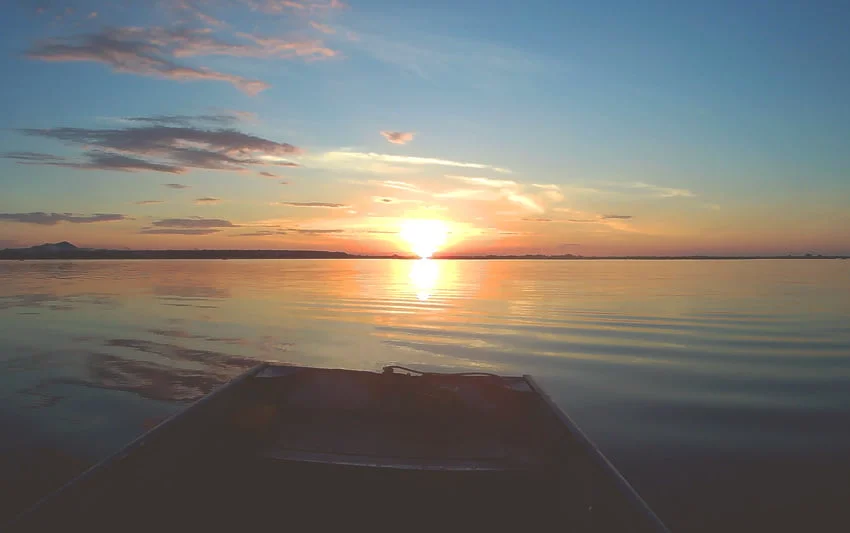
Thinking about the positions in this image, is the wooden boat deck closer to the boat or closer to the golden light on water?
the boat

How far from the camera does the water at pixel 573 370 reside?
7148 millimetres

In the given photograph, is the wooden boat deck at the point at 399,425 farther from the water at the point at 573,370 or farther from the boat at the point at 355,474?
the water at the point at 573,370

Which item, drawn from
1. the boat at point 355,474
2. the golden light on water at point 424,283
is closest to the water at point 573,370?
the boat at point 355,474

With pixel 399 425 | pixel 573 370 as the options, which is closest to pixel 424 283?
pixel 573 370

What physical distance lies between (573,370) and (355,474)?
989cm

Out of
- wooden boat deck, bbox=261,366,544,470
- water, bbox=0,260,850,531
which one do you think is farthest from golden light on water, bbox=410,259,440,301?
wooden boat deck, bbox=261,366,544,470

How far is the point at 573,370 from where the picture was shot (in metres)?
14.1

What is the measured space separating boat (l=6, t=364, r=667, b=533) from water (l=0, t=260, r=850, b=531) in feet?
6.24

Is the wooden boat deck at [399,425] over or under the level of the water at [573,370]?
over

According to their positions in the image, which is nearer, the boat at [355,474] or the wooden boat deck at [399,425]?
the boat at [355,474]

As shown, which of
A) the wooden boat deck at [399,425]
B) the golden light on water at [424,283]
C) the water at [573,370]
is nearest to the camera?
the wooden boat deck at [399,425]

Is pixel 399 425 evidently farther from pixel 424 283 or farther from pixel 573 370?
pixel 424 283

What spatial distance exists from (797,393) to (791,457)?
4.44 m

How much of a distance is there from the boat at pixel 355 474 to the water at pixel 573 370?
6.24 feet
